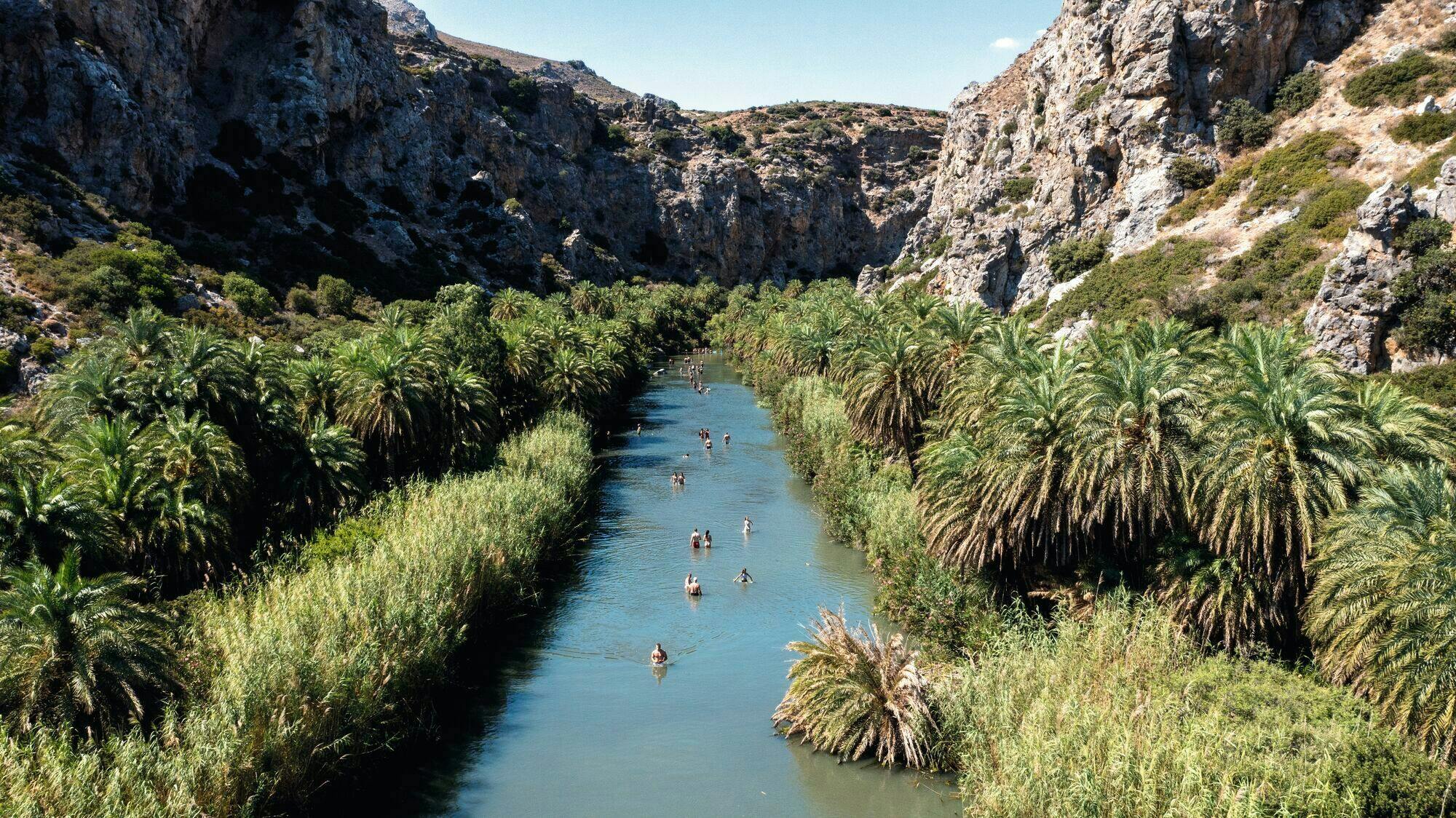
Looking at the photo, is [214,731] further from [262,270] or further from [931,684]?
[262,270]

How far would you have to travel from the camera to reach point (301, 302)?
71.2m

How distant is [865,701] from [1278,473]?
433 inches

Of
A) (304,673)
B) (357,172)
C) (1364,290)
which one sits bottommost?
(304,673)

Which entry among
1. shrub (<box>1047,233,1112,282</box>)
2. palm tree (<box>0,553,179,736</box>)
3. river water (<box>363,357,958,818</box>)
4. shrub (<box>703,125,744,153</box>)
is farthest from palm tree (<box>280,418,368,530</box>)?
shrub (<box>703,125,744,153</box>)

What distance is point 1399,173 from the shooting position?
167 feet

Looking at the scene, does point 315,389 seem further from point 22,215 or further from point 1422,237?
point 1422,237

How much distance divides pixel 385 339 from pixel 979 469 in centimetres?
2700

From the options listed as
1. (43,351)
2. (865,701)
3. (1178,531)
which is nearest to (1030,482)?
(1178,531)

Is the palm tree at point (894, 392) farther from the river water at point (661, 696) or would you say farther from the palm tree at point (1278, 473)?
the palm tree at point (1278, 473)

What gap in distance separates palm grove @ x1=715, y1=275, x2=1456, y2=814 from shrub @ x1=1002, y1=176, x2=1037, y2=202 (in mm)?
61597

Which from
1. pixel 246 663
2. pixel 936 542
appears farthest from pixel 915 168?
pixel 246 663

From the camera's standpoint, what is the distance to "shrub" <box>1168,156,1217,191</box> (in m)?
64.8

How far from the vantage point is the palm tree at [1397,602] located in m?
15.7

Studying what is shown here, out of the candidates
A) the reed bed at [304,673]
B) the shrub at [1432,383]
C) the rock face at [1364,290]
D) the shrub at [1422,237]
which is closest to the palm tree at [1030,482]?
the reed bed at [304,673]
